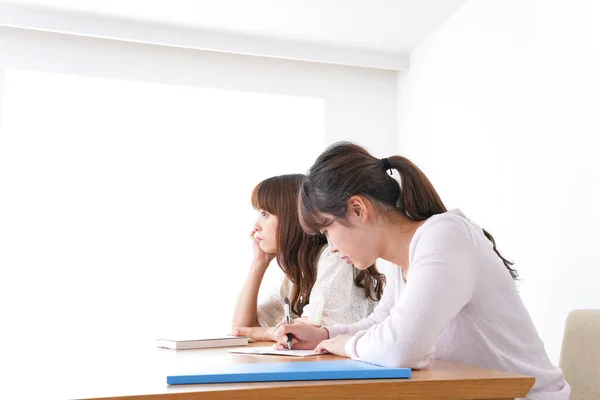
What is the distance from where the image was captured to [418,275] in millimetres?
1246

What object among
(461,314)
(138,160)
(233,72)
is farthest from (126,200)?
(461,314)

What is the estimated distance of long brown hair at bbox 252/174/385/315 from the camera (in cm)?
248

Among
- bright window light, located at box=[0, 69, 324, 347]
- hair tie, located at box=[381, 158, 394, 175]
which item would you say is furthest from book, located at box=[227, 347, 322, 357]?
bright window light, located at box=[0, 69, 324, 347]

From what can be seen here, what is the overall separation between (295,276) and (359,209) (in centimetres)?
104

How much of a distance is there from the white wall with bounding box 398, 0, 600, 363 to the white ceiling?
197mm

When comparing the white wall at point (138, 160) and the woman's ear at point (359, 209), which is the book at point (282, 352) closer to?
the woman's ear at point (359, 209)

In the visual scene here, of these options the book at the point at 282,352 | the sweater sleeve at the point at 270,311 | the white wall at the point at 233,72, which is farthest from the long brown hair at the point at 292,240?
the white wall at the point at 233,72

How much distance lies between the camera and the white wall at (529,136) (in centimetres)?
286

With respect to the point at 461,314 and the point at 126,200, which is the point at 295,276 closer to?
the point at 461,314

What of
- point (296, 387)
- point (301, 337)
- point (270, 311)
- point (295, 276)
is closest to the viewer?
point (296, 387)

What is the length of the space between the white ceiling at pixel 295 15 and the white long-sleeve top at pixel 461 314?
2.71m

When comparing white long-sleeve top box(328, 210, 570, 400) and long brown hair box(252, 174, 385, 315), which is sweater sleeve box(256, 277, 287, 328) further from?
white long-sleeve top box(328, 210, 570, 400)

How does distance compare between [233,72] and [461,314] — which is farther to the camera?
[233,72]

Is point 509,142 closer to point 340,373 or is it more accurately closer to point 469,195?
point 469,195
